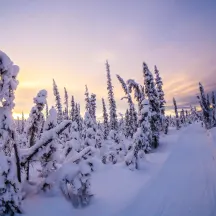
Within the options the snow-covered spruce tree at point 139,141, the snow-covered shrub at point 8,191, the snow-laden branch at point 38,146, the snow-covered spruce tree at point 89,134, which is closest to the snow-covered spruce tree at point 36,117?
the snow-laden branch at point 38,146

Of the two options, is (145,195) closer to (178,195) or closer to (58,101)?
(178,195)

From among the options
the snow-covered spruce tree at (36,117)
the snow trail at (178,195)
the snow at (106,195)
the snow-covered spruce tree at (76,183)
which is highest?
the snow-covered spruce tree at (36,117)

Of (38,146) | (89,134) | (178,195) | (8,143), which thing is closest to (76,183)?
(38,146)

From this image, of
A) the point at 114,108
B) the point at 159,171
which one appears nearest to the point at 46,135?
the point at 159,171

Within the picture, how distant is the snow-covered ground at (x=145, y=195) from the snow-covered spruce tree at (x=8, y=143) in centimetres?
77

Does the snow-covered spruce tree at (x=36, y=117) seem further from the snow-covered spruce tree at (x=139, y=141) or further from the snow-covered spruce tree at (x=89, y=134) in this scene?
the snow-covered spruce tree at (x=89, y=134)

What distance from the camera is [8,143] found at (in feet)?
29.8

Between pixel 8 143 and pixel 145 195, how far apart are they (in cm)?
644

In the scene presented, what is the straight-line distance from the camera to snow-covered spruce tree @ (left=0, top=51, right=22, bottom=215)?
777cm

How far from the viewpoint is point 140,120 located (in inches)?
929

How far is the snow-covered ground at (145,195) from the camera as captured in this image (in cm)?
884

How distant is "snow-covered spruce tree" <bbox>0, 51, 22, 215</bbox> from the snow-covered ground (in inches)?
30.4

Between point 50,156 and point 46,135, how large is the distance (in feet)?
3.05

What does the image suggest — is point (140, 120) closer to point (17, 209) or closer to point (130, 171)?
point (130, 171)
